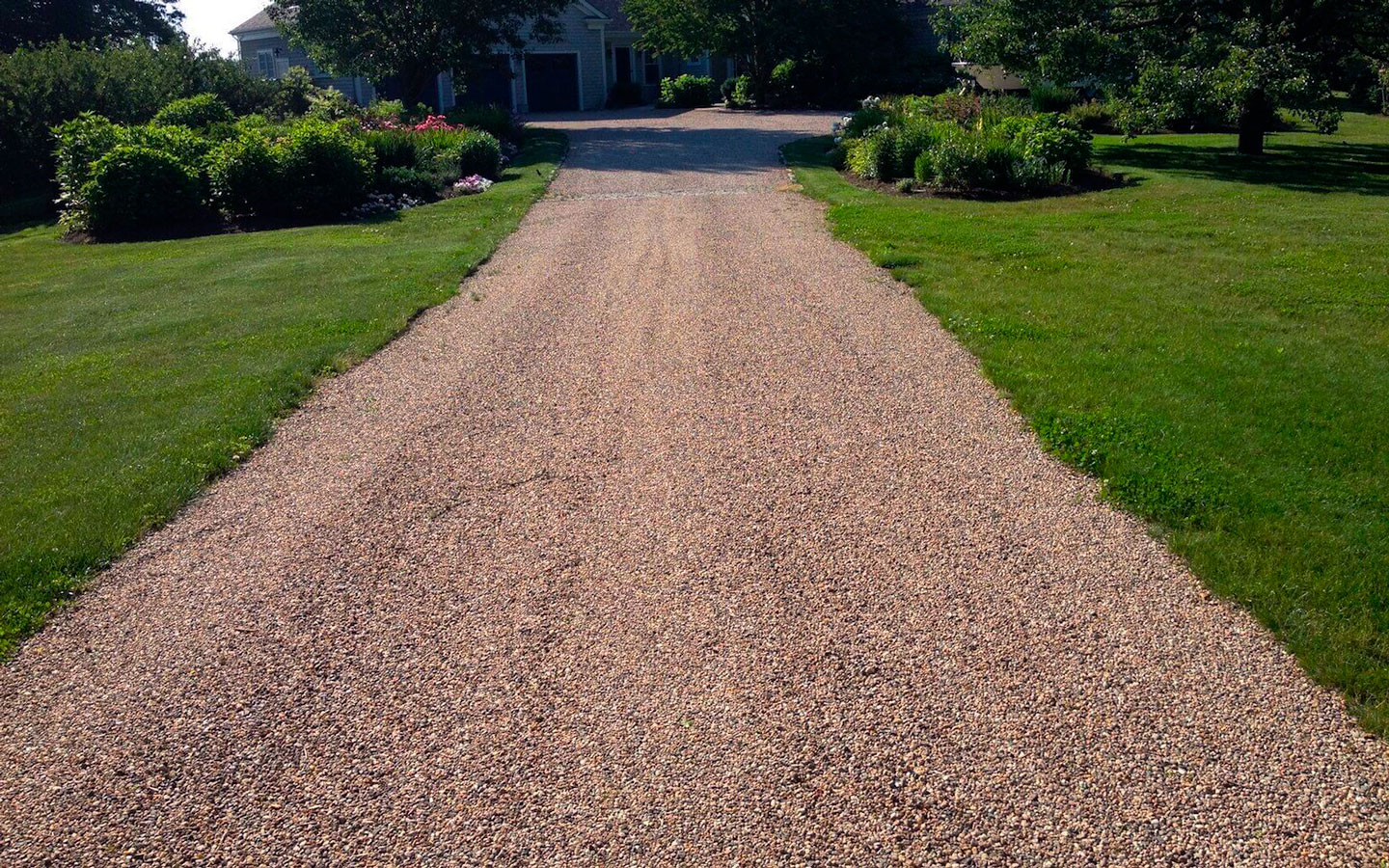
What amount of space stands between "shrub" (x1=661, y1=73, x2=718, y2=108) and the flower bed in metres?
20.0

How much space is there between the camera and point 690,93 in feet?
126

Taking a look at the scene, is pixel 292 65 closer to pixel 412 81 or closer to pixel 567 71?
pixel 567 71

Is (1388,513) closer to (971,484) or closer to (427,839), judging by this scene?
(971,484)

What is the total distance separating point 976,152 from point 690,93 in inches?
954

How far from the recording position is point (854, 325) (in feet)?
31.2

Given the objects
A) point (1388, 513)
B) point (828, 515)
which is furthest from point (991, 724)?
point (1388, 513)

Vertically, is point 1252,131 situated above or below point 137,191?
above

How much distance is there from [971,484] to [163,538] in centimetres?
470

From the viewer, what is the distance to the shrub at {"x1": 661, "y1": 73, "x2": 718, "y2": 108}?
38250 millimetres

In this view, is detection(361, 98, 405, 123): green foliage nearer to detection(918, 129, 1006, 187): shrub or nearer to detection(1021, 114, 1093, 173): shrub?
detection(918, 129, 1006, 187): shrub

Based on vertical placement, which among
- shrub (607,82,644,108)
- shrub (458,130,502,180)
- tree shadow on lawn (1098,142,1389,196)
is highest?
shrub (607,82,644,108)

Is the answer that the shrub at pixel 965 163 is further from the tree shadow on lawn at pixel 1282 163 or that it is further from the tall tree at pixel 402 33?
the tall tree at pixel 402 33

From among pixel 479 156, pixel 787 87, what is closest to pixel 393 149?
pixel 479 156

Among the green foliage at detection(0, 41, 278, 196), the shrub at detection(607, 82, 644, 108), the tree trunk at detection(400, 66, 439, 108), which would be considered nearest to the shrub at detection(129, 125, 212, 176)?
the green foliage at detection(0, 41, 278, 196)
